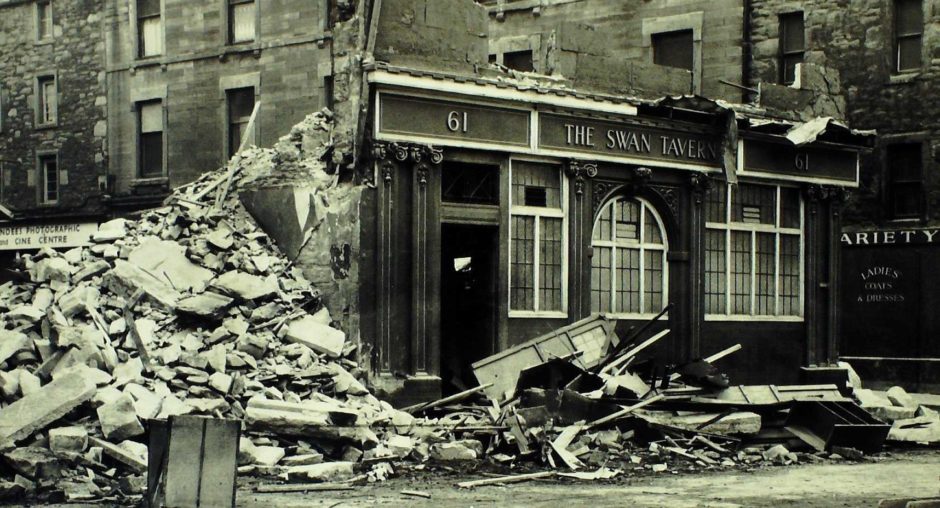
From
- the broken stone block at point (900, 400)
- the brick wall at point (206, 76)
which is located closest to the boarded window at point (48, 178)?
the brick wall at point (206, 76)

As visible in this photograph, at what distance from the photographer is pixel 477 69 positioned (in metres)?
20.1

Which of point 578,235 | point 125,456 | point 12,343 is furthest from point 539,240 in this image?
point 125,456

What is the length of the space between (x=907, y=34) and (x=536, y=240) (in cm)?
1416

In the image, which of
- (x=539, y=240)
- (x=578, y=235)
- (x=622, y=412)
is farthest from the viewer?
(x=578, y=235)

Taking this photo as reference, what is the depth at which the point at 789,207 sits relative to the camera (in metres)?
25.0

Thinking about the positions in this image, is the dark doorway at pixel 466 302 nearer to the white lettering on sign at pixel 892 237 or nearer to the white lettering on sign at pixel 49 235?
the white lettering on sign at pixel 892 237

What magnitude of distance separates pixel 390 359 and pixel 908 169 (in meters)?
16.9

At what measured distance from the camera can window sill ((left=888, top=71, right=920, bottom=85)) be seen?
3017 centimetres

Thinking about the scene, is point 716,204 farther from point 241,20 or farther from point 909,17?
point 241,20

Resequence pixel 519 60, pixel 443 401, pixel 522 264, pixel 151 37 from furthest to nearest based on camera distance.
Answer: pixel 151 37, pixel 519 60, pixel 522 264, pixel 443 401

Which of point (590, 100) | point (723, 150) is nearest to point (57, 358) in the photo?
point (590, 100)

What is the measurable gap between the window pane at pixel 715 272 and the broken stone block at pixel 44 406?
12459mm

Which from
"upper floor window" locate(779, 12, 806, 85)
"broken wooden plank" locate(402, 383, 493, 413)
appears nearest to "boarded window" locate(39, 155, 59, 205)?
"upper floor window" locate(779, 12, 806, 85)

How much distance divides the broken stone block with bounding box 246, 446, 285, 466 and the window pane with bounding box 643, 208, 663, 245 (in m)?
9.81
